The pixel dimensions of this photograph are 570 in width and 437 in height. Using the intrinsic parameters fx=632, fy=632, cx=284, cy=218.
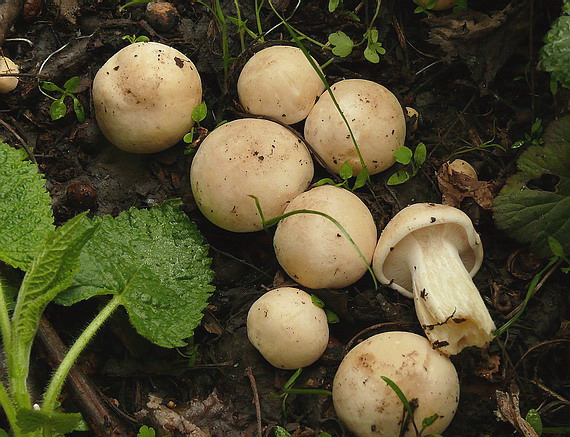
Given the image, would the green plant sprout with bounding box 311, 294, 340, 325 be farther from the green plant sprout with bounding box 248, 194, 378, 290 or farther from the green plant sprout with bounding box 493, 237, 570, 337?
the green plant sprout with bounding box 493, 237, 570, 337

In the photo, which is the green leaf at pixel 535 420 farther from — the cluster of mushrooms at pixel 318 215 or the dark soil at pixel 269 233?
the cluster of mushrooms at pixel 318 215

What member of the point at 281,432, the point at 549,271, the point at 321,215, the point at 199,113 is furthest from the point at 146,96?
the point at 549,271

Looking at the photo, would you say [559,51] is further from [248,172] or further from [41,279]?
[41,279]

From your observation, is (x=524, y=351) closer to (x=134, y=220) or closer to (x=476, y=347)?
(x=476, y=347)

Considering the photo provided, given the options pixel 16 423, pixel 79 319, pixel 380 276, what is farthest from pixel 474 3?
pixel 16 423

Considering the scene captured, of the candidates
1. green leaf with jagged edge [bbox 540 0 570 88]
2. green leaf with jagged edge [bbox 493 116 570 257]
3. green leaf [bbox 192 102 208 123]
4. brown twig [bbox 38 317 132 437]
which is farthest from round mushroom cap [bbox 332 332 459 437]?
green leaf [bbox 192 102 208 123]

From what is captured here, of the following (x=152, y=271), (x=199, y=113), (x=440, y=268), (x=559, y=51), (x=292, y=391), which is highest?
(x=559, y=51)
